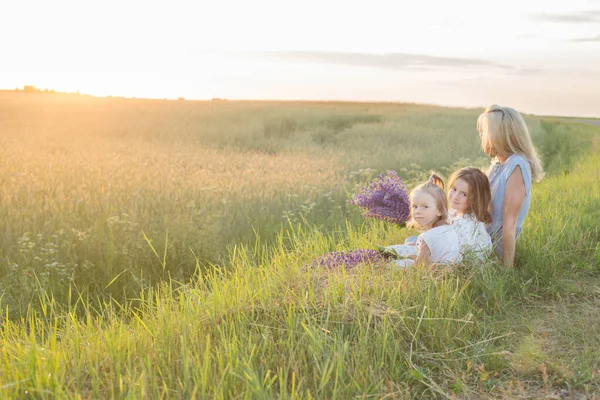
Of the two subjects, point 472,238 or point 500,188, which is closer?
point 472,238

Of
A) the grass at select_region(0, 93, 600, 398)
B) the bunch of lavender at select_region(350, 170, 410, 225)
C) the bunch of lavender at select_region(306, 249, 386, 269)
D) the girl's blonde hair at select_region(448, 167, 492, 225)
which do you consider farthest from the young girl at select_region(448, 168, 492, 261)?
the bunch of lavender at select_region(306, 249, 386, 269)

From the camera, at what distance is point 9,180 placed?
884 cm

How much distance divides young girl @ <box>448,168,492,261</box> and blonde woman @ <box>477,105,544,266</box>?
15 centimetres

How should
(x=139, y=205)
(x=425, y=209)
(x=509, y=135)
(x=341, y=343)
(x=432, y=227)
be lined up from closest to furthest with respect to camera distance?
1. (x=341, y=343)
2. (x=425, y=209)
3. (x=432, y=227)
4. (x=509, y=135)
5. (x=139, y=205)

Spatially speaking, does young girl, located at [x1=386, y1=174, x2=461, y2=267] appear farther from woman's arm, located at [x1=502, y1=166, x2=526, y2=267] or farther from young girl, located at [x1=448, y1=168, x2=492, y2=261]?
woman's arm, located at [x1=502, y1=166, x2=526, y2=267]

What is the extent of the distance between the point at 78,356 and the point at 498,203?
12.1ft

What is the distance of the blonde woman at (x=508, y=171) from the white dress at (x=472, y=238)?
0.63 ft

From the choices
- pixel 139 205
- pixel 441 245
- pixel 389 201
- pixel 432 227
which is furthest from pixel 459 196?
pixel 139 205

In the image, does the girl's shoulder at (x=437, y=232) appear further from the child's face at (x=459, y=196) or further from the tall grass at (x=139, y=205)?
the tall grass at (x=139, y=205)

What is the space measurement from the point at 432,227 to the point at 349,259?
831 millimetres

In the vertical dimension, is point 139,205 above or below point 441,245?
below

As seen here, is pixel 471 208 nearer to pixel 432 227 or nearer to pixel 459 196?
pixel 459 196

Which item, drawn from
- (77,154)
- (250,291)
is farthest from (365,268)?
(77,154)

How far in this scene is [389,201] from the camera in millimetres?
5500
